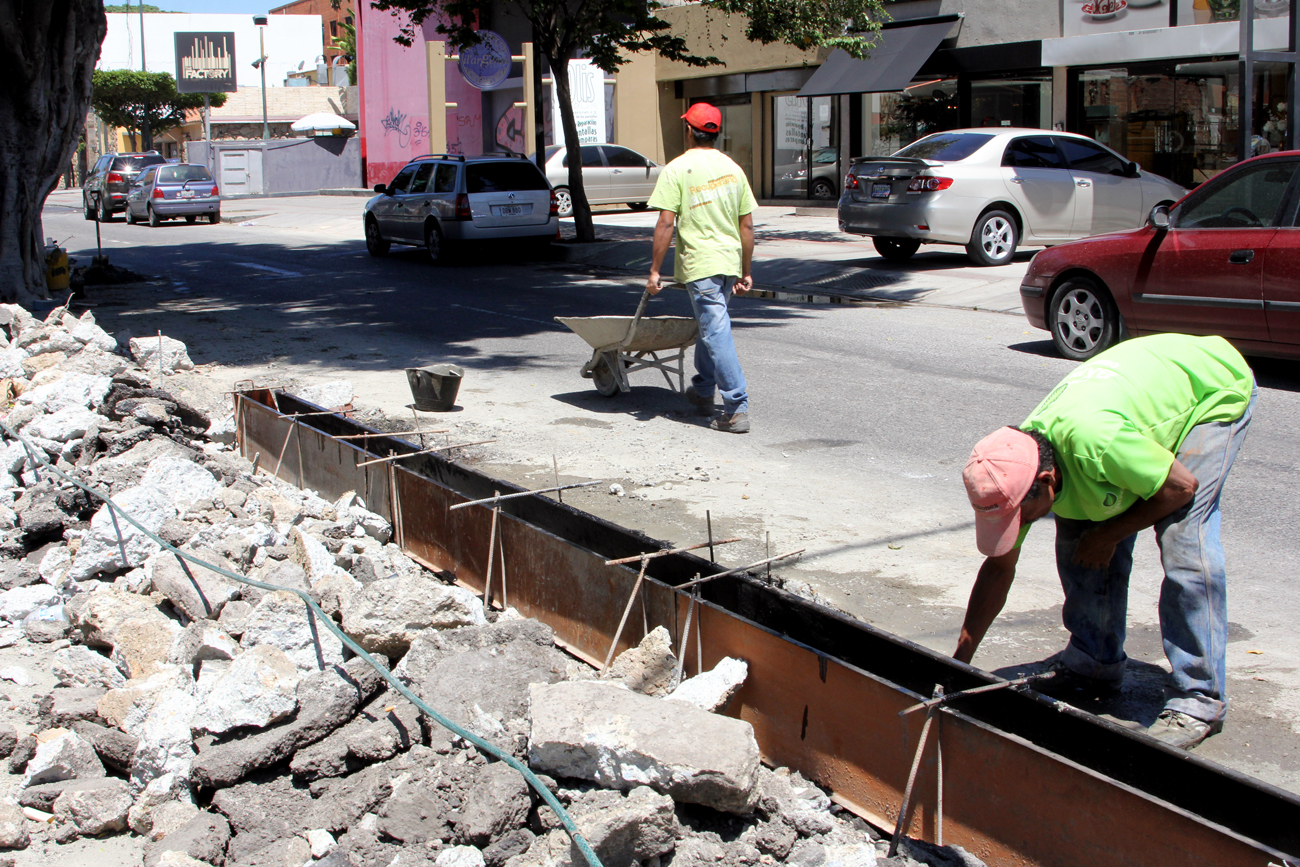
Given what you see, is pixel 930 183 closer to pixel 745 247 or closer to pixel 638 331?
pixel 745 247

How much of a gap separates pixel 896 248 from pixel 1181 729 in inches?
530

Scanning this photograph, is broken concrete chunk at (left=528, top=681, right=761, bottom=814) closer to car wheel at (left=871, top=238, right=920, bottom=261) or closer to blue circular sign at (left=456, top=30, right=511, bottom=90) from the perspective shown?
car wheel at (left=871, top=238, right=920, bottom=261)

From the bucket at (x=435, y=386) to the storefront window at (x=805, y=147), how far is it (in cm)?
1869

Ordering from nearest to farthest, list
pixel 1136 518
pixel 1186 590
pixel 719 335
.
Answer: pixel 1136 518 < pixel 1186 590 < pixel 719 335

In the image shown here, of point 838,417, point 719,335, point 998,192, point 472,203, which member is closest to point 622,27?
point 472,203

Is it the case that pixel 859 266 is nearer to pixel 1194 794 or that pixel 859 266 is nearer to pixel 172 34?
pixel 1194 794

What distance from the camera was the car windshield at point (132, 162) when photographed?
35.1 metres

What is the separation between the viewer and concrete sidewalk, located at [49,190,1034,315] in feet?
45.2

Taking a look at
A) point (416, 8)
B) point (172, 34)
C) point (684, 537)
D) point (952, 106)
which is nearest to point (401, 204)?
point (416, 8)

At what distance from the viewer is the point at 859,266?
1596cm

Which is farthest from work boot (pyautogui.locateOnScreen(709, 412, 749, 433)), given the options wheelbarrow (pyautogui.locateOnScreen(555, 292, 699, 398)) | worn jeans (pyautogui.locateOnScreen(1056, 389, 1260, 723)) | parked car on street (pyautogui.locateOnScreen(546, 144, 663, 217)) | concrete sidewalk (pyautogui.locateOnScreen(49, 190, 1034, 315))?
parked car on street (pyautogui.locateOnScreen(546, 144, 663, 217))

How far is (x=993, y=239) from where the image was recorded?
1495cm

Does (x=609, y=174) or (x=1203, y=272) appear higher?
(x=609, y=174)

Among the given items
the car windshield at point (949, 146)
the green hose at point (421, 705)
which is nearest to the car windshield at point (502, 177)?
the car windshield at point (949, 146)
